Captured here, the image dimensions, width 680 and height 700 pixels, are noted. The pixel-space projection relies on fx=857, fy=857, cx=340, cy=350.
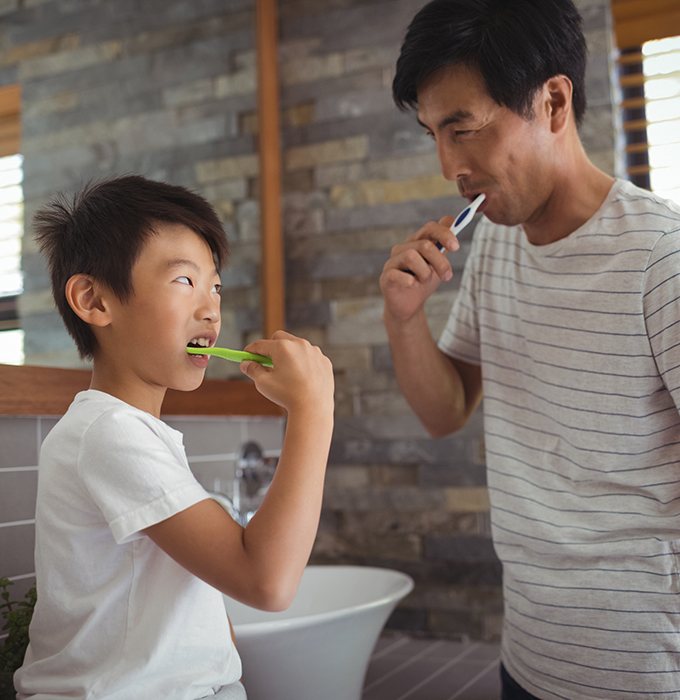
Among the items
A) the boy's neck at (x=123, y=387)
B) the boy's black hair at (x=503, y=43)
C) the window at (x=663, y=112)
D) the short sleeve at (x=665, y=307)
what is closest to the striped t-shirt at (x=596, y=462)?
the short sleeve at (x=665, y=307)

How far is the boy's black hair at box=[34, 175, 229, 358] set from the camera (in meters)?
0.96

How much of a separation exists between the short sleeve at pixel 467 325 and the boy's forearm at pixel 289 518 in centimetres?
70

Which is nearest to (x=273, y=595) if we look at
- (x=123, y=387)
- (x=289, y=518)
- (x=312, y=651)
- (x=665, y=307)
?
(x=289, y=518)

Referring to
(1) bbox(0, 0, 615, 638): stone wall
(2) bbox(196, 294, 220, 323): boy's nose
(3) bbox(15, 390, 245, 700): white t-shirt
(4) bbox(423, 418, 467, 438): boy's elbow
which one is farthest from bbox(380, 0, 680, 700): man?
(1) bbox(0, 0, 615, 638): stone wall

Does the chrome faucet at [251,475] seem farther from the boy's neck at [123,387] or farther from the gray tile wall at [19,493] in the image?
the boy's neck at [123,387]

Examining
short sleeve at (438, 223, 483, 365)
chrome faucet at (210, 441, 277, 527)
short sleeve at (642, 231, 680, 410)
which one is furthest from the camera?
chrome faucet at (210, 441, 277, 527)

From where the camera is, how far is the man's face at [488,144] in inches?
50.3

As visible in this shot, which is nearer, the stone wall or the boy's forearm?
the boy's forearm

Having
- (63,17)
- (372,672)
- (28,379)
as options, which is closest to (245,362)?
(28,379)

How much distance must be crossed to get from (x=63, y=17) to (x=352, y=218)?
900 millimetres

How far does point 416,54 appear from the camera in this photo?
4.27 feet

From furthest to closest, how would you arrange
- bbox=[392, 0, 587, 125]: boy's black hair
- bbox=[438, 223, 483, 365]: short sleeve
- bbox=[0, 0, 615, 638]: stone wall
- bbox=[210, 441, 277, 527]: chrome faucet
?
bbox=[0, 0, 615, 638]: stone wall < bbox=[210, 441, 277, 527]: chrome faucet < bbox=[438, 223, 483, 365]: short sleeve < bbox=[392, 0, 587, 125]: boy's black hair

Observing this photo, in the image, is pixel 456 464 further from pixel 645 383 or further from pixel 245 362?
pixel 245 362

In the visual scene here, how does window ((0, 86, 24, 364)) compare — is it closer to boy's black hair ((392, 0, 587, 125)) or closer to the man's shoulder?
boy's black hair ((392, 0, 587, 125))
